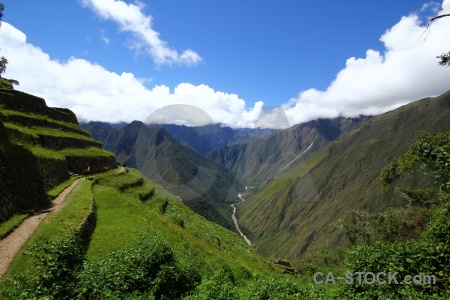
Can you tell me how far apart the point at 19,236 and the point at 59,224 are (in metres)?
2.45

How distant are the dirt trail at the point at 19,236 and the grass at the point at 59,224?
389 mm

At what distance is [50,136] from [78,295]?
1549 inches

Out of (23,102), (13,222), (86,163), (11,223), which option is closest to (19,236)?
(11,223)

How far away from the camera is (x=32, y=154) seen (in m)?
29.8

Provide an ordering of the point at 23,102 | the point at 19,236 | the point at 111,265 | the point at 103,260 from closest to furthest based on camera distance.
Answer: the point at 111,265 → the point at 103,260 → the point at 19,236 → the point at 23,102

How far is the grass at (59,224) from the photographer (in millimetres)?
14459

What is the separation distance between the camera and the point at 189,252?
Result: 27391mm

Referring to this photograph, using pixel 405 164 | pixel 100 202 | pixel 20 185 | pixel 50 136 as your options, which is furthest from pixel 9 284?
pixel 50 136

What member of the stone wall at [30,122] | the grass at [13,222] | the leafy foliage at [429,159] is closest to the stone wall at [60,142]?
the stone wall at [30,122]

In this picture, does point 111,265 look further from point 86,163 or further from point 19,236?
point 86,163

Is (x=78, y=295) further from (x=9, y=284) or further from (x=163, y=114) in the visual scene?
(x=163, y=114)

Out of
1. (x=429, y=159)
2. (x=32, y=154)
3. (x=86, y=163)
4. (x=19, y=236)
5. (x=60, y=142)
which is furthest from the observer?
(x=86, y=163)

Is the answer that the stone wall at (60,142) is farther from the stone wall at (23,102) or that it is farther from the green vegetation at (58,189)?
the stone wall at (23,102)

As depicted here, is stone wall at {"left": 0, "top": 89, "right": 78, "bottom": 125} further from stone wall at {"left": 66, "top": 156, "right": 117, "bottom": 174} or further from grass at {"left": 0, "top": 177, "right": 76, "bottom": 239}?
grass at {"left": 0, "top": 177, "right": 76, "bottom": 239}
